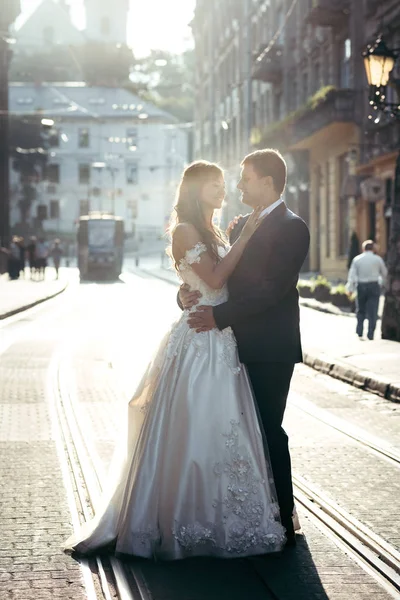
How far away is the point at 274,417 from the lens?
223 inches

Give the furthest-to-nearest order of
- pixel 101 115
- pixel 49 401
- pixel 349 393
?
pixel 101 115
pixel 349 393
pixel 49 401

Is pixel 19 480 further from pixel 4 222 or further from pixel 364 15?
pixel 4 222

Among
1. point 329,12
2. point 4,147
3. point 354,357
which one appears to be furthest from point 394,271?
point 4,147

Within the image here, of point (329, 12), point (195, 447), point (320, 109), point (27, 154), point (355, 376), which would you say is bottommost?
point (355, 376)

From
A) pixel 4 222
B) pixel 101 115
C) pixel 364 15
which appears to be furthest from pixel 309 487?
pixel 101 115

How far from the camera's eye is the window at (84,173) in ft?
→ 351

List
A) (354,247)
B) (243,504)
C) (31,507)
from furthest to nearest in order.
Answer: (354,247)
(31,507)
(243,504)

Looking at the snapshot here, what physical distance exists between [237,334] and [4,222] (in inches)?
2287

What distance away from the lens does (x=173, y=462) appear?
546cm

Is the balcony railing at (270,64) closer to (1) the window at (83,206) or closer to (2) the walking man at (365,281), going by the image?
(2) the walking man at (365,281)

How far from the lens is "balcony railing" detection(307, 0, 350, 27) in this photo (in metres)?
37.5

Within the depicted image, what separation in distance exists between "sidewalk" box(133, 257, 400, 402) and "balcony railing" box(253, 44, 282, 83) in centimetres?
2882

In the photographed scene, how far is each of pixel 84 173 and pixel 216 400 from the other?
103m

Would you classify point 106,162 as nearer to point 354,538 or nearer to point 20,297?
point 20,297
